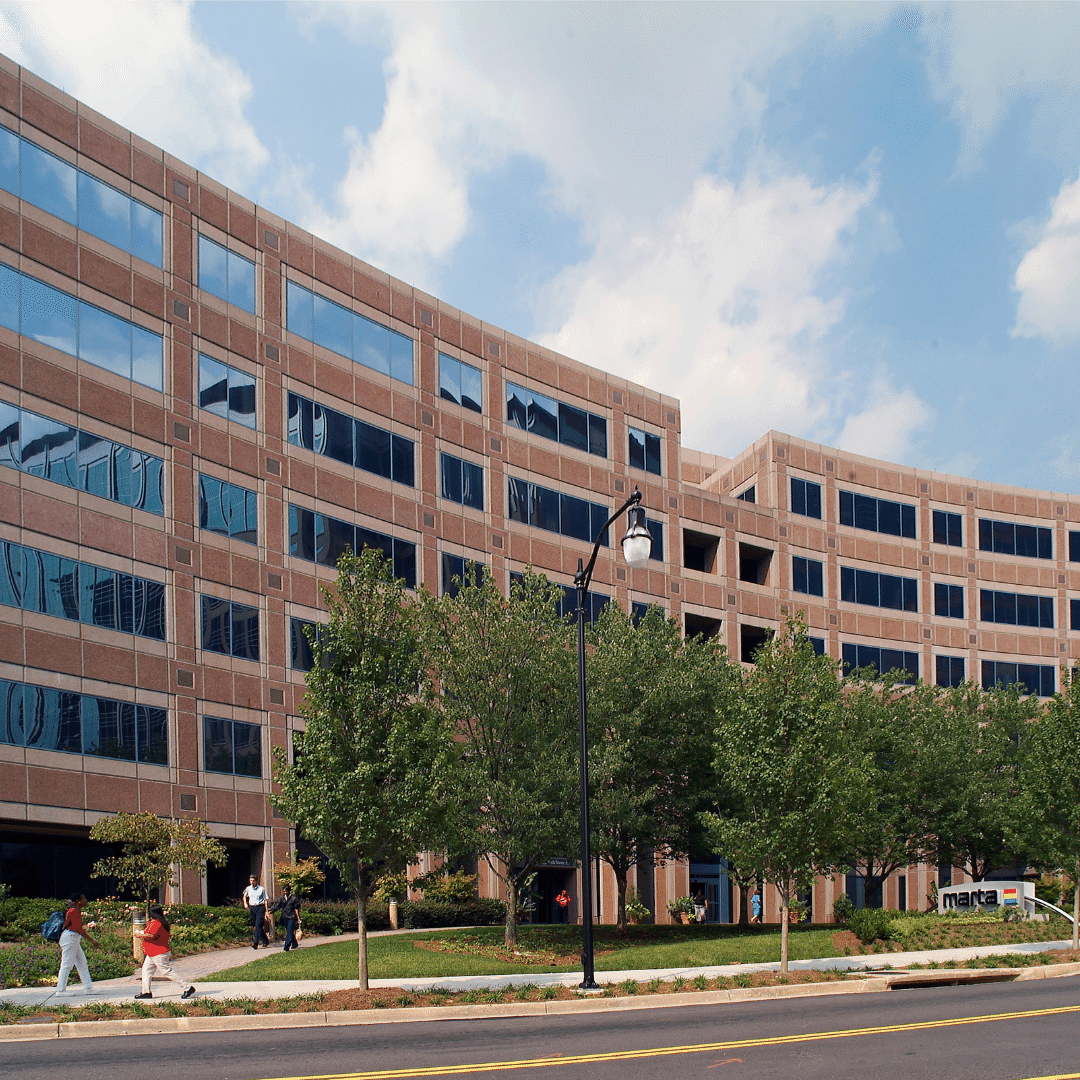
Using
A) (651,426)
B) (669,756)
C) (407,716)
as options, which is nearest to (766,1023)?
(407,716)

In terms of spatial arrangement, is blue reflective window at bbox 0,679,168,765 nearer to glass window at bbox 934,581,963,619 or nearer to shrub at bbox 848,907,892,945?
shrub at bbox 848,907,892,945

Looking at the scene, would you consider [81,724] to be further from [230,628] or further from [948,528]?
[948,528]

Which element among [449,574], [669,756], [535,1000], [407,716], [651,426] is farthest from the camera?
[651,426]

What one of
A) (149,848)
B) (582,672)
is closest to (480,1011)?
(582,672)

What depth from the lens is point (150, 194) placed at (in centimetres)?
3738

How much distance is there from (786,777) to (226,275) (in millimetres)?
26066

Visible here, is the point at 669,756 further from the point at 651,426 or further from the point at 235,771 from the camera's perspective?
the point at 651,426

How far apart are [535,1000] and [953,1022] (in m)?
6.47

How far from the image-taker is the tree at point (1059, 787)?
2769cm

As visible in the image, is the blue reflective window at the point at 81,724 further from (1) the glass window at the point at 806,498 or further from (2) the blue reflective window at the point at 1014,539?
(2) the blue reflective window at the point at 1014,539

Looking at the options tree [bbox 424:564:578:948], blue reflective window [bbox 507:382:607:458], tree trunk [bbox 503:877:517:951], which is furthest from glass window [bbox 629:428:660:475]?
tree trunk [bbox 503:877:517:951]

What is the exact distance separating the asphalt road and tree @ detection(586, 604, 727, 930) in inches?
545

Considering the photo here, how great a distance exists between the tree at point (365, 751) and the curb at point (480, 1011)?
86.4 inches

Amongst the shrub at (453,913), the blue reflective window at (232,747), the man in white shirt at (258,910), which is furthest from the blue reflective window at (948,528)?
the man in white shirt at (258,910)
